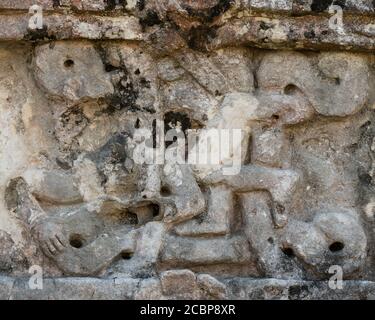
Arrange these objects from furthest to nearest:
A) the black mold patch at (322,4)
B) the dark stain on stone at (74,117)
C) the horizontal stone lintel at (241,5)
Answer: the dark stain on stone at (74,117)
the black mold patch at (322,4)
the horizontal stone lintel at (241,5)

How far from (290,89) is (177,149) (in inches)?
24.1

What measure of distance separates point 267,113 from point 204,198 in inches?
19.3

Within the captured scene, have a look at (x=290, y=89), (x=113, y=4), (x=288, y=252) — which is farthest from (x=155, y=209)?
(x=113, y=4)

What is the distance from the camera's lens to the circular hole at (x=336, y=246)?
5629 mm

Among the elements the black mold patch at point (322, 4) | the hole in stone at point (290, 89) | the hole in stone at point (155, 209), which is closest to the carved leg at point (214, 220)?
the hole in stone at point (155, 209)

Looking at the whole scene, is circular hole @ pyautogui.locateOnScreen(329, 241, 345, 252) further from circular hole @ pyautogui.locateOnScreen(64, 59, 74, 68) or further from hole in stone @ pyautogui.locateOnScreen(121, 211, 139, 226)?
circular hole @ pyautogui.locateOnScreen(64, 59, 74, 68)

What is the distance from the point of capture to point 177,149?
561cm

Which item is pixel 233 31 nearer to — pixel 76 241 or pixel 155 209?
pixel 155 209

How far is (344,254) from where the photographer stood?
5.61 meters

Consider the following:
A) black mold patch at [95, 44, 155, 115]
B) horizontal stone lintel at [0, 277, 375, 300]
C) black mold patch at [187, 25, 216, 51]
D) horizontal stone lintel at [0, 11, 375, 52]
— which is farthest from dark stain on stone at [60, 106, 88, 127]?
horizontal stone lintel at [0, 277, 375, 300]

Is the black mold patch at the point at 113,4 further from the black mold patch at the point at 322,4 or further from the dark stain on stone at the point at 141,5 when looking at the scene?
the black mold patch at the point at 322,4

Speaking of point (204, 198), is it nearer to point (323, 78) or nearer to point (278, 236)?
point (278, 236)

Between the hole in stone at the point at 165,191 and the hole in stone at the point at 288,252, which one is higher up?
the hole in stone at the point at 165,191

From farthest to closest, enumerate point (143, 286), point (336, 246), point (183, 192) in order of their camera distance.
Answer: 1. point (336, 246)
2. point (183, 192)
3. point (143, 286)
